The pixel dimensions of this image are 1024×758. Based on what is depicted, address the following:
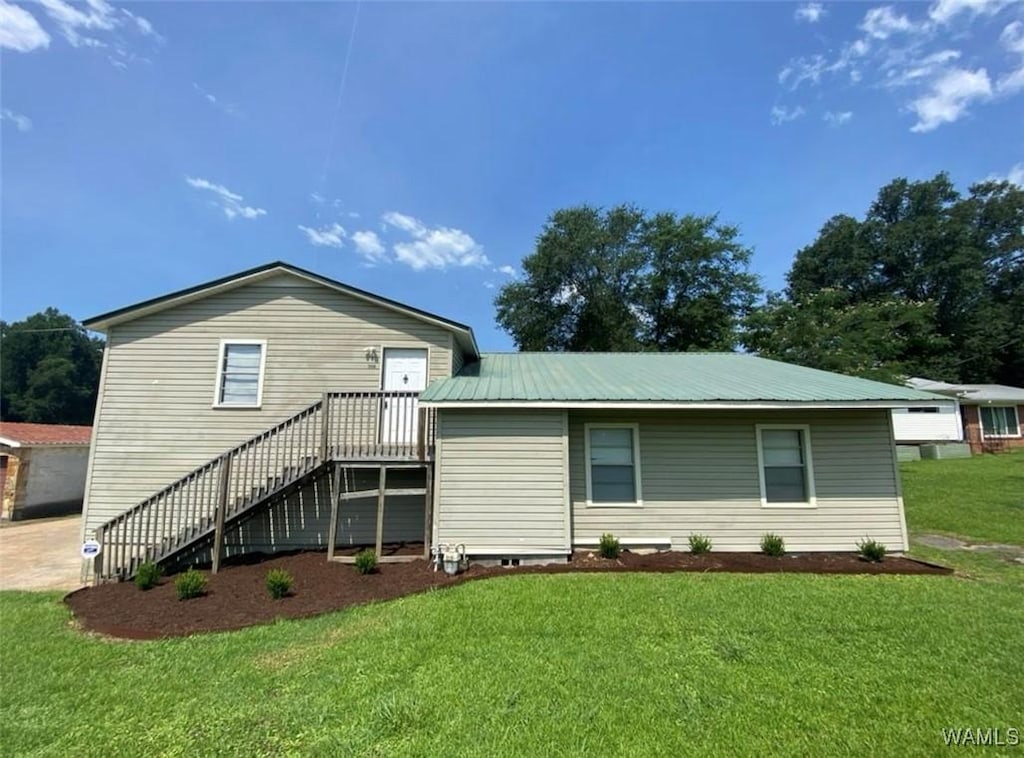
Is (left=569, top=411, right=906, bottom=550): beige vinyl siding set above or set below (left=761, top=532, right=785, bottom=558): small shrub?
above

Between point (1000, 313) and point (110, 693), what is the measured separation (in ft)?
193

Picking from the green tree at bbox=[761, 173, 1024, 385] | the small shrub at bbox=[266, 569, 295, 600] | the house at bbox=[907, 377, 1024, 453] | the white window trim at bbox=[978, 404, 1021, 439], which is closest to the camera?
the small shrub at bbox=[266, 569, 295, 600]

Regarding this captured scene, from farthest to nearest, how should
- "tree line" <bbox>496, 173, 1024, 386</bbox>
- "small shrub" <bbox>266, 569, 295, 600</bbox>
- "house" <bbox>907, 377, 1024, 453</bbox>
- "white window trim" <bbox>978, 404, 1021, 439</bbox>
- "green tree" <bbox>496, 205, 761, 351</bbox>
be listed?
"green tree" <bbox>496, 205, 761, 351</bbox> < "white window trim" <bbox>978, 404, 1021, 439</bbox> < "house" <bbox>907, 377, 1024, 453</bbox> < "tree line" <bbox>496, 173, 1024, 386</bbox> < "small shrub" <bbox>266, 569, 295, 600</bbox>

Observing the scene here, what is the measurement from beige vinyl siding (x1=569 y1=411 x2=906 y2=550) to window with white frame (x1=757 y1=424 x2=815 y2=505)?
13 cm

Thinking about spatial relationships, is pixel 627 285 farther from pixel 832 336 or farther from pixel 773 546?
pixel 773 546

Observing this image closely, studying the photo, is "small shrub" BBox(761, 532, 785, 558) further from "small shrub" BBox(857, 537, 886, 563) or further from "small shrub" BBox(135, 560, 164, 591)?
"small shrub" BBox(135, 560, 164, 591)

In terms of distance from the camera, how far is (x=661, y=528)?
850 cm

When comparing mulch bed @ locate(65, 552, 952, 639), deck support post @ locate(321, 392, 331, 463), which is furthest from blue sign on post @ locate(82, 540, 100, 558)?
deck support post @ locate(321, 392, 331, 463)

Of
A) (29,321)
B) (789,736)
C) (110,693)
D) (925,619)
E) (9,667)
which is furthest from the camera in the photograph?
(29,321)

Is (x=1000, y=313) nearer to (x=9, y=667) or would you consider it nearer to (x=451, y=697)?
(x=451, y=697)

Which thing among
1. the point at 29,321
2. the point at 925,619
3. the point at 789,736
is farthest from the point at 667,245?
the point at 29,321

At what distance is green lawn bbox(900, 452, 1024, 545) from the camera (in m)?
9.97

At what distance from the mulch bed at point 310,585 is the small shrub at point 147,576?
4.7 inches

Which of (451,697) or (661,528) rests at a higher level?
(661,528)
